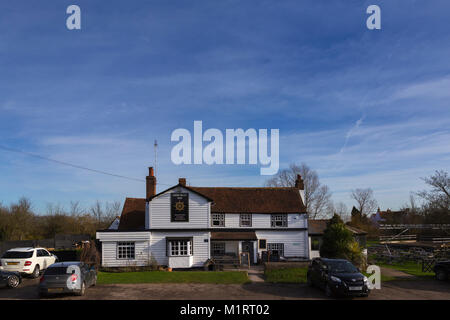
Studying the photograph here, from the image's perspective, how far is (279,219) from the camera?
34.5m

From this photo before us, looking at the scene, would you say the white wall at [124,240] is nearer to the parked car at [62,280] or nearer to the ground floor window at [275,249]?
the ground floor window at [275,249]

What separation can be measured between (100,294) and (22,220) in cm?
3772

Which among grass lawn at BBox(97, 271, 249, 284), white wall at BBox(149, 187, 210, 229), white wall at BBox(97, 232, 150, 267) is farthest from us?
white wall at BBox(149, 187, 210, 229)

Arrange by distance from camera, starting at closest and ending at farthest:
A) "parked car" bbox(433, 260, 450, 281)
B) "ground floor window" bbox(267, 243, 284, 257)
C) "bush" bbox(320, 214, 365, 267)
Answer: "parked car" bbox(433, 260, 450, 281) → "bush" bbox(320, 214, 365, 267) → "ground floor window" bbox(267, 243, 284, 257)

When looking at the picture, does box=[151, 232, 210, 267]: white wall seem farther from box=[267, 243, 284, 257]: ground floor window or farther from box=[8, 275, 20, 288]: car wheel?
box=[8, 275, 20, 288]: car wheel

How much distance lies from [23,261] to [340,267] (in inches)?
744

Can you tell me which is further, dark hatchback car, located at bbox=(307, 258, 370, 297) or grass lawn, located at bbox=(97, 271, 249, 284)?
grass lawn, located at bbox=(97, 271, 249, 284)

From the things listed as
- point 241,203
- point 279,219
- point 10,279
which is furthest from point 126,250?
point 279,219

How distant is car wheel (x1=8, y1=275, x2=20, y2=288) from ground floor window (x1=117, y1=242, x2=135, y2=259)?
9767 mm

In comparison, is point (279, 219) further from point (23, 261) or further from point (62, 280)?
point (62, 280)

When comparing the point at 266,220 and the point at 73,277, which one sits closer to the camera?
the point at 73,277

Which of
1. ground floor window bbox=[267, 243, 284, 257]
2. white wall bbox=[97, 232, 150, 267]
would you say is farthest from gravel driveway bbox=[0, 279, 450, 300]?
ground floor window bbox=[267, 243, 284, 257]

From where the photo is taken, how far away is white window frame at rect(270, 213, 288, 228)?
113 ft
